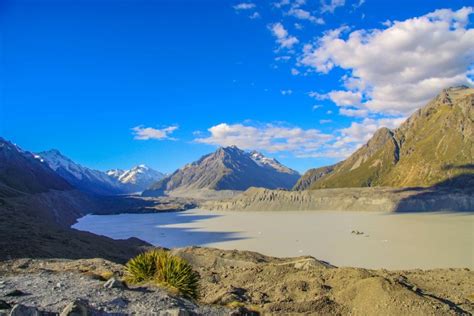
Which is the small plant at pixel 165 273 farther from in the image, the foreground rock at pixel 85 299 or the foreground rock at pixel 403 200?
the foreground rock at pixel 403 200

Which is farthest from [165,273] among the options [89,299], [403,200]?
[403,200]

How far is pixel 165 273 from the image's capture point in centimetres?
1631

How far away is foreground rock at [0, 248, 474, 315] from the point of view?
39.5 ft

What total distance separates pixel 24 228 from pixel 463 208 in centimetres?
15692

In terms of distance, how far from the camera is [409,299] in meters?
16.6

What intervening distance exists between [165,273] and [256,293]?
6.37 metres

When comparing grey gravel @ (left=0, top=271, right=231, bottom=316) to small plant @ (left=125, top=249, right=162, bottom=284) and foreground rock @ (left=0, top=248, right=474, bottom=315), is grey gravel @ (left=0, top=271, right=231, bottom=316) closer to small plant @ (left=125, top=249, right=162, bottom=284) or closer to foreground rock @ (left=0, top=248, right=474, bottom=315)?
foreground rock @ (left=0, top=248, right=474, bottom=315)

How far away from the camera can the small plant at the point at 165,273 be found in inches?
627

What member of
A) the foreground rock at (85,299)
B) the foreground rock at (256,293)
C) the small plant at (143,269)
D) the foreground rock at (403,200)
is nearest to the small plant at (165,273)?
the small plant at (143,269)

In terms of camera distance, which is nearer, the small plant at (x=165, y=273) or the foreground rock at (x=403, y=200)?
the small plant at (x=165, y=273)

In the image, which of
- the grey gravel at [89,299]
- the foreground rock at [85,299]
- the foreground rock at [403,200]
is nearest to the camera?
the foreground rock at [85,299]

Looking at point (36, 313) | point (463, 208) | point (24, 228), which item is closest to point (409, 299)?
point (36, 313)

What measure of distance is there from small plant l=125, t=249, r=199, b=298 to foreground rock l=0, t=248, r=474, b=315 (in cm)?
87

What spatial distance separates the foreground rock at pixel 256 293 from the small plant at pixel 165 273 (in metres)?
0.87
